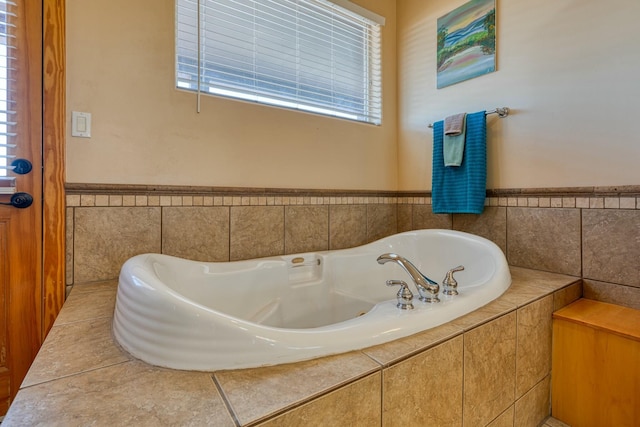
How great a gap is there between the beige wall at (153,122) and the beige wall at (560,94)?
1120mm

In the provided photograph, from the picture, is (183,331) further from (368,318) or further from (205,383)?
(368,318)

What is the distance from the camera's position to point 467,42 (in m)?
1.81

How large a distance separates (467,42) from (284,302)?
75.8 inches

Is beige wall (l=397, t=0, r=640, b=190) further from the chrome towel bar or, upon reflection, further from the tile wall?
the tile wall

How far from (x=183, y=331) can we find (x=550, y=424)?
1.46 meters

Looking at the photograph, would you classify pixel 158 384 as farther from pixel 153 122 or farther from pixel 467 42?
pixel 467 42

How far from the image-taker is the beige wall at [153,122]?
124 cm

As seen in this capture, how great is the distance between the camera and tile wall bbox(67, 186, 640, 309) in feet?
4.15

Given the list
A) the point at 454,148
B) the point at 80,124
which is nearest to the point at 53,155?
the point at 80,124

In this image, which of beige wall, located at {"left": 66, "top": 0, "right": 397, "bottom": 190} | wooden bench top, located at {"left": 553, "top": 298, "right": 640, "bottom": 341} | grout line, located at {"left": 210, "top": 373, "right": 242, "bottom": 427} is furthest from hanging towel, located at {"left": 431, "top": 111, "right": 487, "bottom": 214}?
grout line, located at {"left": 210, "top": 373, "right": 242, "bottom": 427}

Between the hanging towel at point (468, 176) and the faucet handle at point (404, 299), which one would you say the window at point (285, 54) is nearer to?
the hanging towel at point (468, 176)

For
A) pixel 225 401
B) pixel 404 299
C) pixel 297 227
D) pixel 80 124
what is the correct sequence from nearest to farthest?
pixel 225 401, pixel 404 299, pixel 80 124, pixel 297 227

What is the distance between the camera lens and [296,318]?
1455 mm

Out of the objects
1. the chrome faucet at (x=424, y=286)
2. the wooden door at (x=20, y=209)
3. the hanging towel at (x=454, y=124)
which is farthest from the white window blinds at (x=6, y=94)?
the hanging towel at (x=454, y=124)
